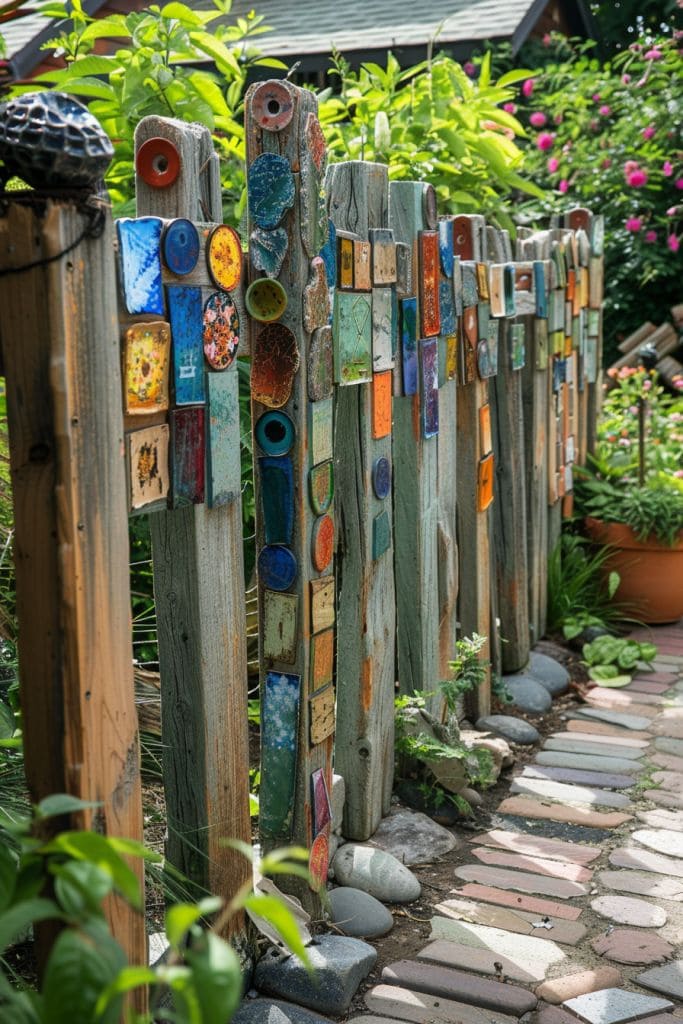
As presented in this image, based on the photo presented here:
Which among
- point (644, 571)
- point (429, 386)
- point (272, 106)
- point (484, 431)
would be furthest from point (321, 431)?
point (644, 571)

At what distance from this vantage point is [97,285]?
65.5 inches

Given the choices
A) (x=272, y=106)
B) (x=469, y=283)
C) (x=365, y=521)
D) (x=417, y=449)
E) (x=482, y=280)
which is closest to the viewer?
(x=272, y=106)

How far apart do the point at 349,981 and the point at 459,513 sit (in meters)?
2.04

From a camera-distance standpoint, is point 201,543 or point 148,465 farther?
point 201,543

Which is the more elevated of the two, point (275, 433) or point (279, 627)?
point (275, 433)

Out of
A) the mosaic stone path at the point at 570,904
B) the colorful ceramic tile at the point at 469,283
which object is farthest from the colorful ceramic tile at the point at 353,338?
the mosaic stone path at the point at 570,904

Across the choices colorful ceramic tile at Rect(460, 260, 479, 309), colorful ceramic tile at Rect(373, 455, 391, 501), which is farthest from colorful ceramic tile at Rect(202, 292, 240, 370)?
colorful ceramic tile at Rect(460, 260, 479, 309)

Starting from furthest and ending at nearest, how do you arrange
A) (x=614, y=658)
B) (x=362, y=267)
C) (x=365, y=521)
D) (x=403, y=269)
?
1. (x=614, y=658)
2. (x=403, y=269)
3. (x=365, y=521)
4. (x=362, y=267)

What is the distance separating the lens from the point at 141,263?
1919 mm

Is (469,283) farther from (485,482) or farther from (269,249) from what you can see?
(269,249)

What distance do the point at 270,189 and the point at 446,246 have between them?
51.1 inches

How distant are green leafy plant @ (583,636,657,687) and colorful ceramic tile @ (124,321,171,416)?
3438 mm

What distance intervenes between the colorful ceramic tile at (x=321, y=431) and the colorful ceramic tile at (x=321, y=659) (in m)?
0.42

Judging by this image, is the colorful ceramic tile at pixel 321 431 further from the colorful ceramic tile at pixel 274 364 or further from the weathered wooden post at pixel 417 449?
the weathered wooden post at pixel 417 449
